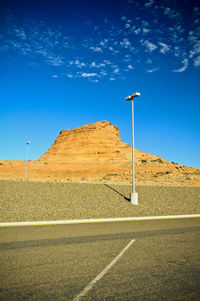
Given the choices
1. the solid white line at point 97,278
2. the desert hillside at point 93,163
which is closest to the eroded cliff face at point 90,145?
the desert hillside at point 93,163

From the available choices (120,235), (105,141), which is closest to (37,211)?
(120,235)

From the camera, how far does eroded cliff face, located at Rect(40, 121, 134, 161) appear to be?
254 ft

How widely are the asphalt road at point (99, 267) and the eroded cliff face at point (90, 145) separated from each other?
6399cm

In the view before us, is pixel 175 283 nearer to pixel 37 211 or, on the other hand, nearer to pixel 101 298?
pixel 101 298

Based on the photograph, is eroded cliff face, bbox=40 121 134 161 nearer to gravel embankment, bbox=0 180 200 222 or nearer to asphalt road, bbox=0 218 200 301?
gravel embankment, bbox=0 180 200 222

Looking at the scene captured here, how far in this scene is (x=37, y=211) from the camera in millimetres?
11594

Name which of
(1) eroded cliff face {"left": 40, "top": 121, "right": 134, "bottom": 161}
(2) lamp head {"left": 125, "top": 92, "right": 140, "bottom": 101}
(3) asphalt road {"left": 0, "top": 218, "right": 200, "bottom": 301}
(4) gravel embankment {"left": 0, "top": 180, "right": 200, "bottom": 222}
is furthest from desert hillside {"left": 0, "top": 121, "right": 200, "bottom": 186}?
(3) asphalt road {"left": 0, "top": 218, "right": 200, "bottom": 301}

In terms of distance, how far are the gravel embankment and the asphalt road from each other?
440 cm

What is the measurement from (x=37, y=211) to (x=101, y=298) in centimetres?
920

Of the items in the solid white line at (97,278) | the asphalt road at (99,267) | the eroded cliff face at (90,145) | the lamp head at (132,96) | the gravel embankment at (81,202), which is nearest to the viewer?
the solid white line at (97,278)

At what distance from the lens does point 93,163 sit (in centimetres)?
6906

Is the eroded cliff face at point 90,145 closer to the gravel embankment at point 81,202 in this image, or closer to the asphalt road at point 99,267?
the gravel embankment at point 81,202

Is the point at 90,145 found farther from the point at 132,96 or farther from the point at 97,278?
the point at 97,278

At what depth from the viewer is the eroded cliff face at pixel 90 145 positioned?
77.3 metres
